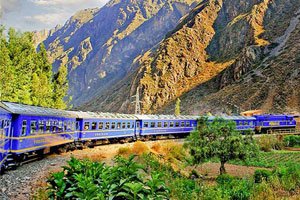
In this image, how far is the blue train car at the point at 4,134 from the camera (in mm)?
14016

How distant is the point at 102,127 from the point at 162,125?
11.4m

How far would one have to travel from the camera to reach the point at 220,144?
22.0 m

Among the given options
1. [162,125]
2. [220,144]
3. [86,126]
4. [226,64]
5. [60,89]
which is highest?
[226,64]

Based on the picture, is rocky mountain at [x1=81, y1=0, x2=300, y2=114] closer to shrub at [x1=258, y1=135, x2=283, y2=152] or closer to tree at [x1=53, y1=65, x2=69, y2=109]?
shrub at [x1=258, y1=135, x2=283, y2=152]

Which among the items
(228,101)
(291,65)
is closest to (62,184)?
(228,101)

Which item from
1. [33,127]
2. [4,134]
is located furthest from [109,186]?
[33,127]

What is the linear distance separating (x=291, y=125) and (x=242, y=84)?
31016mm

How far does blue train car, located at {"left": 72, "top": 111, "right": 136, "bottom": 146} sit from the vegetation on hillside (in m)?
9.28

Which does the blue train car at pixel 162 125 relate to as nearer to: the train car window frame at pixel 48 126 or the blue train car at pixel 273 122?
the blue train car at pixel 273 122

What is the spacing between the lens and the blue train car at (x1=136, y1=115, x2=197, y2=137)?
38062 millimetres

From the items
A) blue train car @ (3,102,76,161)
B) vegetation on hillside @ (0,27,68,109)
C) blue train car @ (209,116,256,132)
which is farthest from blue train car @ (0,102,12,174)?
blue train car @ (209,116,256,132)

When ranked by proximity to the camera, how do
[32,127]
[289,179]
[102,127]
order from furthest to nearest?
[102,127] < [32,127] < [289,179]

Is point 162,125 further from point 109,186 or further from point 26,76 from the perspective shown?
point 109,186

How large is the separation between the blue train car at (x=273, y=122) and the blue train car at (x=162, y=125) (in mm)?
13541
